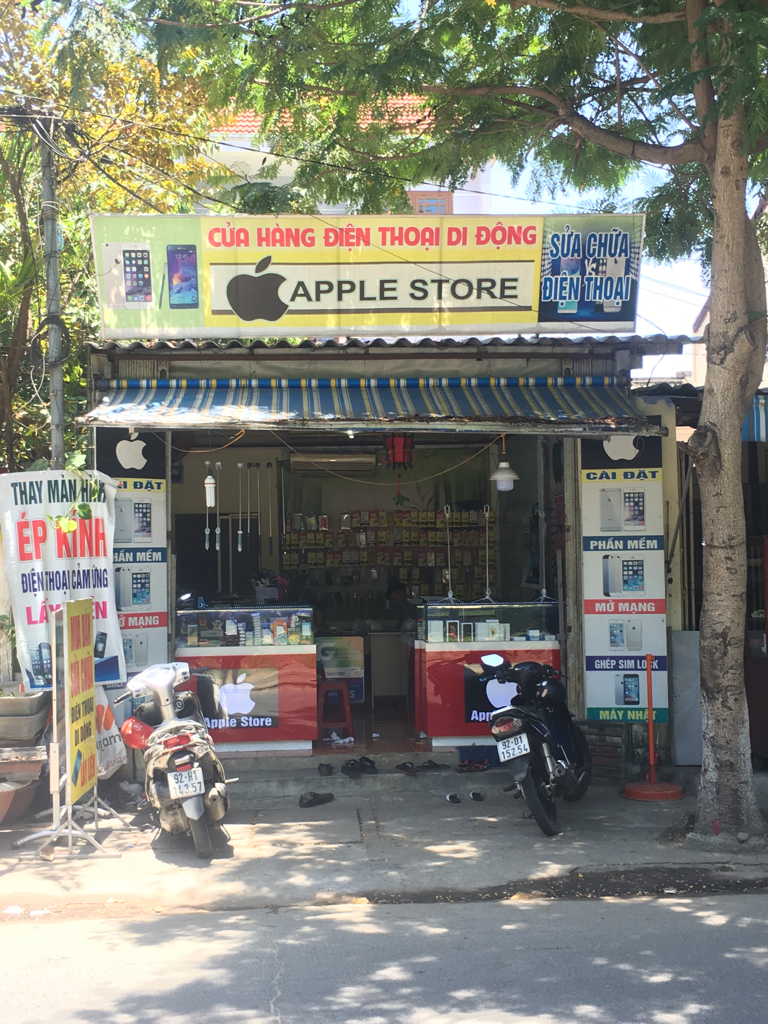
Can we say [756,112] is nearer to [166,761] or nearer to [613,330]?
[613,330]

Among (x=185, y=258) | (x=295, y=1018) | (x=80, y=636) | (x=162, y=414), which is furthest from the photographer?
(x=185, y=258)

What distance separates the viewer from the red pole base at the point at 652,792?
7855 millimetres

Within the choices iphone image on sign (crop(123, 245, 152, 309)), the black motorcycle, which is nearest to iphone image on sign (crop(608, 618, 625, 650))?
the black motorcycle

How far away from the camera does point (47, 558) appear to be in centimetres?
743

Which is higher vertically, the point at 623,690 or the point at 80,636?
the point at 80,636

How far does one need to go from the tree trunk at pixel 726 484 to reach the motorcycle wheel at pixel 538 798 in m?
1.08

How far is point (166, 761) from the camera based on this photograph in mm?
6461

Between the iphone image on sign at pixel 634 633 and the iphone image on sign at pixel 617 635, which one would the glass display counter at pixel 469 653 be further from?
the iphone image on sign at pixel 634 633

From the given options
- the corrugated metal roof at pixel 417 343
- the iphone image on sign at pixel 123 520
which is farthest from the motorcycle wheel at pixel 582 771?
the iphone image on sign at pixel 123 520

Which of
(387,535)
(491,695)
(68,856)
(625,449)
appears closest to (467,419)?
(625,449)

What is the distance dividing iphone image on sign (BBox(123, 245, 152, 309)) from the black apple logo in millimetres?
772

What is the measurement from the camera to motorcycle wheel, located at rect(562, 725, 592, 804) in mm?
7527

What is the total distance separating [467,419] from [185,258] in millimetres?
3015

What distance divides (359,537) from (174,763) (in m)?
6.36
